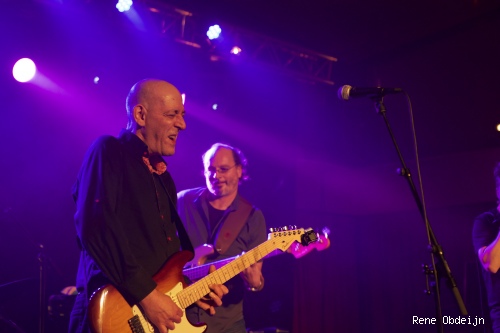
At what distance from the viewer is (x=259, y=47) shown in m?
7.74

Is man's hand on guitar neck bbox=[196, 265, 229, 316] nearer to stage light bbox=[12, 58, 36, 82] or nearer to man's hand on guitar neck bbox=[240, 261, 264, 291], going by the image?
man's hand on guitar neck bbox=[240, 261, 264, 291]

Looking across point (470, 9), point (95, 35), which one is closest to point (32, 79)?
point (95, 35)

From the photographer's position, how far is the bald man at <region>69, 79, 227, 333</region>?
2.72 metres

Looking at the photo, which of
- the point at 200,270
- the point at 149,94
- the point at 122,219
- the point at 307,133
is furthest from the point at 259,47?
the point at 122,219

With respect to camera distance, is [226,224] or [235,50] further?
[235,50]

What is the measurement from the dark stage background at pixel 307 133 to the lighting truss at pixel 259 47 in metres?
0.19

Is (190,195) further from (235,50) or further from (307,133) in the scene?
(307,133)

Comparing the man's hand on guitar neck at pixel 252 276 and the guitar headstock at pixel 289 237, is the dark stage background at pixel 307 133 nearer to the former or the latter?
the man's hand on guitar neck at pixel 252 276

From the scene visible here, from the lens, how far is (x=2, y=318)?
4738 millimetres

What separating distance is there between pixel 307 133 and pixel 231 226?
4.40m

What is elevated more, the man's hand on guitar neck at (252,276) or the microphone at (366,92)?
the microphone at (366,92)

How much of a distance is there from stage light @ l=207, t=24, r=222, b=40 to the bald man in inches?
155

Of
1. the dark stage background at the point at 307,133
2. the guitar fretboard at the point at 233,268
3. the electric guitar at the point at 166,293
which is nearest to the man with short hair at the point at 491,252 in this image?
the guitar fretboard at the point at 233,268

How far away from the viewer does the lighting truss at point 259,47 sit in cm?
688
